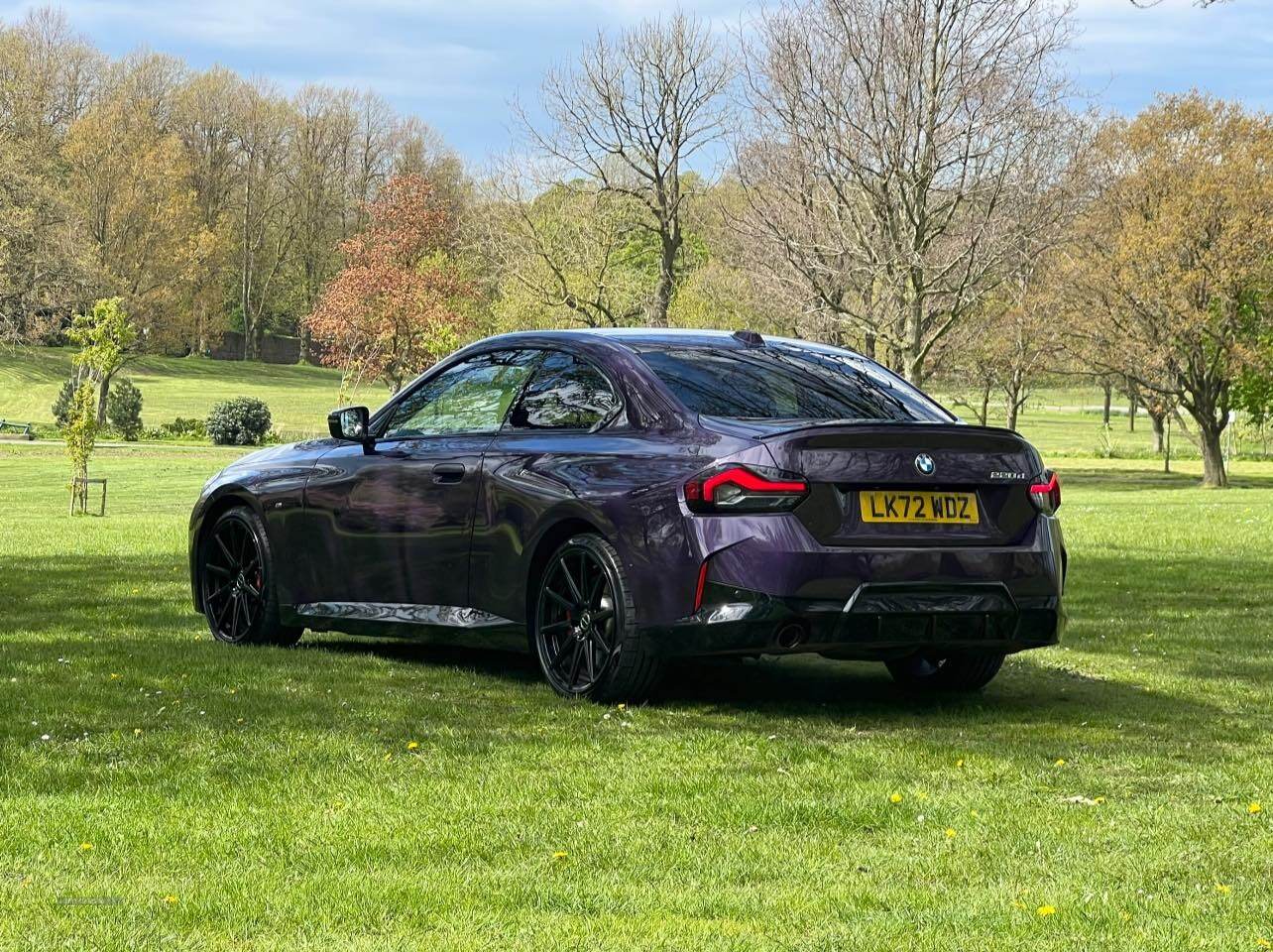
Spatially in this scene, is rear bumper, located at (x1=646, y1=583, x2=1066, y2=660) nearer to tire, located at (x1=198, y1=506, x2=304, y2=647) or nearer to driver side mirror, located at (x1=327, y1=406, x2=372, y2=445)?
driver side mirror, located at (x1=327, y1=406, x2=372, y2=445)

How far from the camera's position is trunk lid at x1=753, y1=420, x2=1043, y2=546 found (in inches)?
266

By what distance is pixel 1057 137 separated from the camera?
3250 cm

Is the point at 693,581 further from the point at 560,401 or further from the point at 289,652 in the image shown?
the point at 289,652

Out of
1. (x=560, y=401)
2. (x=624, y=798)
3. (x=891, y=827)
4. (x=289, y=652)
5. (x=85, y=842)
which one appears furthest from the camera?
(x=289, y=652)

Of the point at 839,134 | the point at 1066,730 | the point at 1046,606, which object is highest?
the point at 839,134

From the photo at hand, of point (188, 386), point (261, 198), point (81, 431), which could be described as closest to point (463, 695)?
point (81, 431)

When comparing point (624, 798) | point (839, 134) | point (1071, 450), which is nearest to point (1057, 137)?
point (839, 134)

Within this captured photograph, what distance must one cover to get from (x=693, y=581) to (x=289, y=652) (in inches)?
115

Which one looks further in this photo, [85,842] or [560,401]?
[560,401]

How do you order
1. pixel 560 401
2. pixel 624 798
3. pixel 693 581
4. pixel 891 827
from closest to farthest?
1. pixel 891 827
2. pixel 624 798
3. pixel 693 581
4. pixel 560 401

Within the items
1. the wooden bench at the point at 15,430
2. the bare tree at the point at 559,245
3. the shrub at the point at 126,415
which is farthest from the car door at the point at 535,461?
the wooden bench at the point at 15,430

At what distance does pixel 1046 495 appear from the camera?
7305 mm

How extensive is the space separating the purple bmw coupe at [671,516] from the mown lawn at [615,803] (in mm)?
339

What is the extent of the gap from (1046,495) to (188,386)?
266ft
